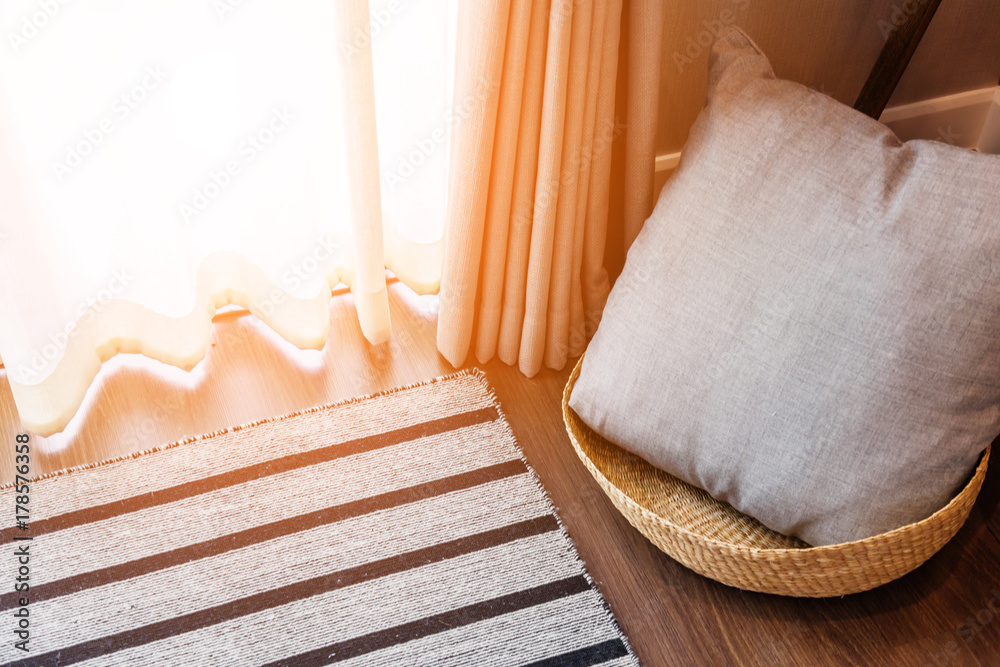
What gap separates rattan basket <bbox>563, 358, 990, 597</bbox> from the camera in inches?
42.3

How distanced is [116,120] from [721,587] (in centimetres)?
109

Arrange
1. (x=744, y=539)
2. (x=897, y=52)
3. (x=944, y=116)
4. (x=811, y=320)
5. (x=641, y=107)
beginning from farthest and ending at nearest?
(x=944, y=116) < (x=897, y=52) < (x=641, y=107) < (x=744, y=539) < (x=811, y=320)

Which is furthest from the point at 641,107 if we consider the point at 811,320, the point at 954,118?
the point at 954,118

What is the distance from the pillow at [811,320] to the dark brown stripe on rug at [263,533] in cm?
26

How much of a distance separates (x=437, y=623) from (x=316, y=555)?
211 millimetres

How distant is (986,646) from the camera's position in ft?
3.82

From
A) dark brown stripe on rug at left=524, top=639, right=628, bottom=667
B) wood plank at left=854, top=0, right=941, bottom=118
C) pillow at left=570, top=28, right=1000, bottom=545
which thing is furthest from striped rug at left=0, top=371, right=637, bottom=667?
wood plank at left=854, top=0, right=941, bottom=118

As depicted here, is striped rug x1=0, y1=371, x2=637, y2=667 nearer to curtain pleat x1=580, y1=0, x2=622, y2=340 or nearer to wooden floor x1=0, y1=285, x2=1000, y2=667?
wooden floor x1=0, y1=285, x2=1000, y2=667

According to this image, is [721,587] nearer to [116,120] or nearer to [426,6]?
[426,6]

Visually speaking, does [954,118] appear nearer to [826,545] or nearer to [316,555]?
[826,545]

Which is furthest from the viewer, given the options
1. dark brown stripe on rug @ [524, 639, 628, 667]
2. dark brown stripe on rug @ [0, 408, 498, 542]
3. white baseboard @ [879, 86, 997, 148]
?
white baseboard @ [879, 86, 997, 148]

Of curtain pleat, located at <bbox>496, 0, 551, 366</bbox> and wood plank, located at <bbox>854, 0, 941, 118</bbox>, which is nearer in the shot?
curtain pleat, located at <bbox>496, 0, 551, 366</bbox>

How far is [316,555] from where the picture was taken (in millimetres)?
1269

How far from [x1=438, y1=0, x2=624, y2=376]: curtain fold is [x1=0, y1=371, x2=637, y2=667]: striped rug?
169mm
